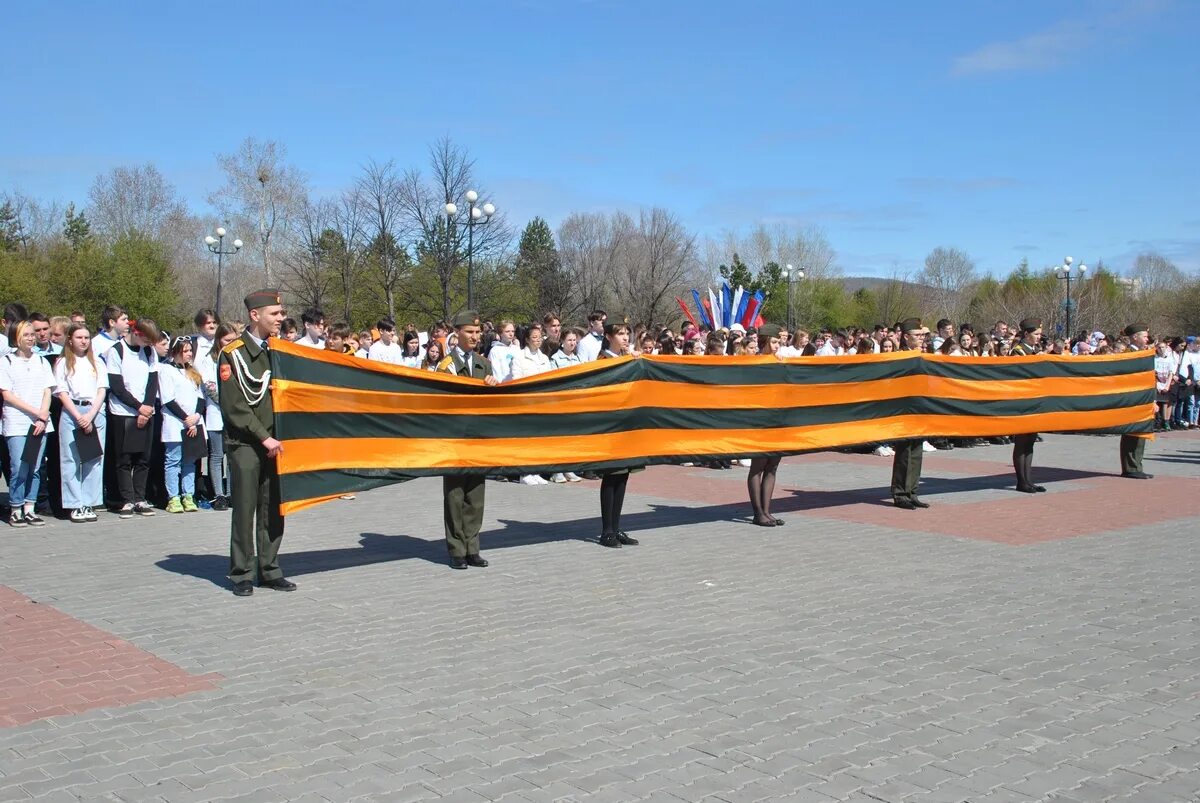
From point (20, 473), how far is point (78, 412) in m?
0.82

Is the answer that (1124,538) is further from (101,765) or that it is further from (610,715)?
(101,765)

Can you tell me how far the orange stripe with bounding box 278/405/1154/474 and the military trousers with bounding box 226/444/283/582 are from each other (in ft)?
0.62

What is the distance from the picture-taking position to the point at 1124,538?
1080 cm

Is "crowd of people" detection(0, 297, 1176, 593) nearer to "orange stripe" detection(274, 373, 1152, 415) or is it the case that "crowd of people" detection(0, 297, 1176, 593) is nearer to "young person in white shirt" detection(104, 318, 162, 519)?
"young person in white shirt" detection(104, 318, 162, 519)

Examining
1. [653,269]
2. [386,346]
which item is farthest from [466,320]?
[653,269]

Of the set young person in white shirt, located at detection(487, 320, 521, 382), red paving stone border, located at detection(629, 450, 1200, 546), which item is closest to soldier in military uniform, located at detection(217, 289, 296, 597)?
red paving stone border, located at detection(629, 450, 1200, 546)

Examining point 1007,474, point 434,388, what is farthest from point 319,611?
point 1007,474

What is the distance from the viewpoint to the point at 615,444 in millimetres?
10297

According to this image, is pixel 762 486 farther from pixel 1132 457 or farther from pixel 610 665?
pixel 1132 457

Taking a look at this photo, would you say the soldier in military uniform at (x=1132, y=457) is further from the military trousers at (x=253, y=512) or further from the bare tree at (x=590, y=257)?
the bare tree at (x=590, y=257)

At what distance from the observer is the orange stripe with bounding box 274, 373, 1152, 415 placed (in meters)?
8.69

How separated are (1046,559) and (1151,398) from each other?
7299 millimetres

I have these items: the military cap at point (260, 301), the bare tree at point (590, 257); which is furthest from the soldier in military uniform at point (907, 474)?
the bare tree at point (590, 257)

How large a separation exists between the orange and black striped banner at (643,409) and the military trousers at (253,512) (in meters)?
0.15
